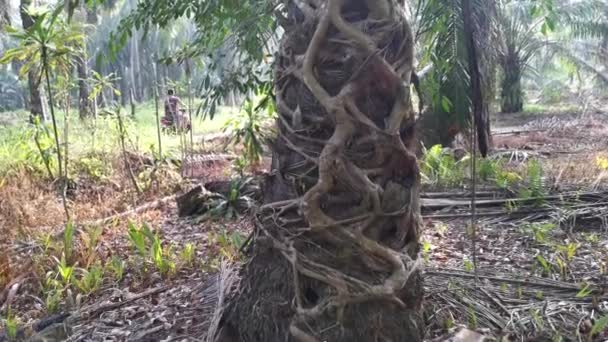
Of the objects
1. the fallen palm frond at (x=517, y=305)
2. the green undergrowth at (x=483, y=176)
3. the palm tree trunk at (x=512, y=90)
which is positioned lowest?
the fallen palm frond at (x=517, y=305)

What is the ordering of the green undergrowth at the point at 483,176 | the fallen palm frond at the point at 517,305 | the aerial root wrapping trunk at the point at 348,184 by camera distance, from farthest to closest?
the green undergrowth at the point at 483,176 → the fallen palm frond at the point at 517,305 → the aerial root wrapping trunk at the point at 348,184

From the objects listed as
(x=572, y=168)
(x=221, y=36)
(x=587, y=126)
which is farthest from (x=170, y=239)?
(x=587, y=126)

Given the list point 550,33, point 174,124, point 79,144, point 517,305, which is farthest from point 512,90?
point 517,305

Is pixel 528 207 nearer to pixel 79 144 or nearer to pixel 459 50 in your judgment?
pixel 459 50

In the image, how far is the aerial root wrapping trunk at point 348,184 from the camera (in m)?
1.76

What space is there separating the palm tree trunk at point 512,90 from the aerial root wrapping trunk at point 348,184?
12873mm

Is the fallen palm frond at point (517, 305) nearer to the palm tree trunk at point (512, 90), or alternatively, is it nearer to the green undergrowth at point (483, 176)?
the green undergrowth at point (483, 176)

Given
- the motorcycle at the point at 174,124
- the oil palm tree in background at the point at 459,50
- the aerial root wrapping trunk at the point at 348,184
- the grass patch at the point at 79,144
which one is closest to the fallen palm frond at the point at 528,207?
the oil palm tree in background at the point at 459,50

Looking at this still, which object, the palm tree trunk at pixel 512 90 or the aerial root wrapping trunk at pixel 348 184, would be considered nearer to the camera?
the aerial root wrapping trunk at pixel 348 184

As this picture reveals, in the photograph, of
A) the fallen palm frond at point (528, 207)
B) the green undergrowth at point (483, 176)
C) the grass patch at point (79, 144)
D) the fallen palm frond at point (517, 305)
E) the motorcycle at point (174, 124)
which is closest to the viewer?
the fallen palm frond at point (517, 305)

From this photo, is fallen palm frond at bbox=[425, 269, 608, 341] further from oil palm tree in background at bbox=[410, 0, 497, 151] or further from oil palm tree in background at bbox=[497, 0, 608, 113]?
oil palm tree in background at bbox=[497, 0, 608, 113]

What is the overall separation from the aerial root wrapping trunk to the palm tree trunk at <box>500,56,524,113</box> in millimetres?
12873

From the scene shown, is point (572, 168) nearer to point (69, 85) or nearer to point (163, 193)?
point (163, 193)

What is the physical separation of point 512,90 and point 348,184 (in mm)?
15537
